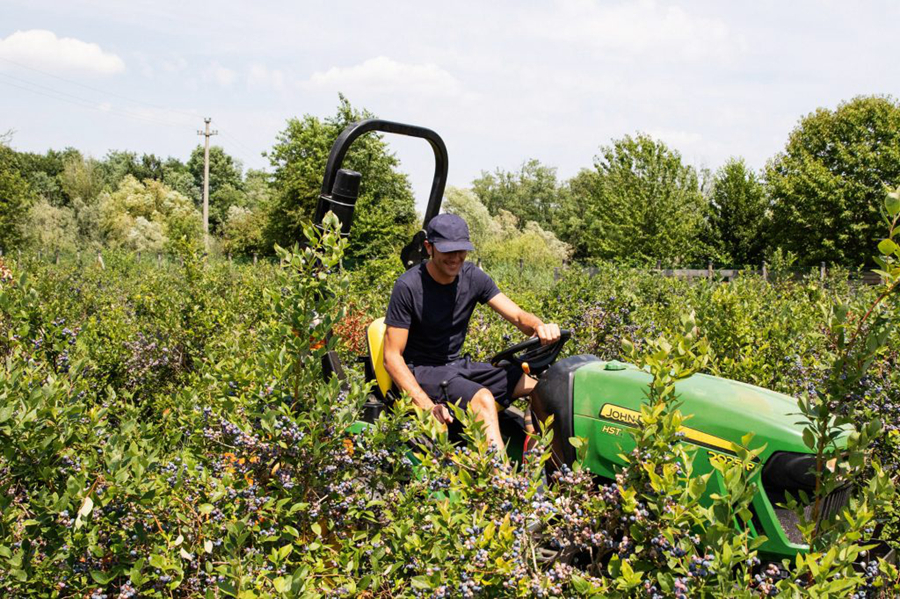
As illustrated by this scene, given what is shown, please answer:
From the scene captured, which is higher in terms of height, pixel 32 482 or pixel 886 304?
pixel 886 304

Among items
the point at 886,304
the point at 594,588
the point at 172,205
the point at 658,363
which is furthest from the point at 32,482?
the point at 172,205

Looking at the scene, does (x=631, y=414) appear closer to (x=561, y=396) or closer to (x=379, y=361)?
(x=561, y=396)

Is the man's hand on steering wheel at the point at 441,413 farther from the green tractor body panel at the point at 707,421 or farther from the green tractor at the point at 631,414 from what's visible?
the green tractor body panel at the point at 707,421

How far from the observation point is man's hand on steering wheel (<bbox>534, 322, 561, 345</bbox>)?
10.4 feet

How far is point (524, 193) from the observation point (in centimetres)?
6762

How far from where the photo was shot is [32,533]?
2080 mm

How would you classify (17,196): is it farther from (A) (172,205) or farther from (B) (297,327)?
(B) (297,327)

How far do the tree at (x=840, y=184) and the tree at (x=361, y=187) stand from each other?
50.6 ft

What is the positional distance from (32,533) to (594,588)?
5.25 feet

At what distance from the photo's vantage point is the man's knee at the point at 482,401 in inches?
115

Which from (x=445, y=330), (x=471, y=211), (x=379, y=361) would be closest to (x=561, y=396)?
(x=445, y=330)

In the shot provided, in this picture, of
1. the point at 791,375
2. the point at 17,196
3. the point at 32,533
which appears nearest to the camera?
the point at 32,533

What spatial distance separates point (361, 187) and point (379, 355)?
30.1 m

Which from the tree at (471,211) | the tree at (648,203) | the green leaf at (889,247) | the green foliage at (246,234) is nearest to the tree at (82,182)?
the green foliage at (246,234)
